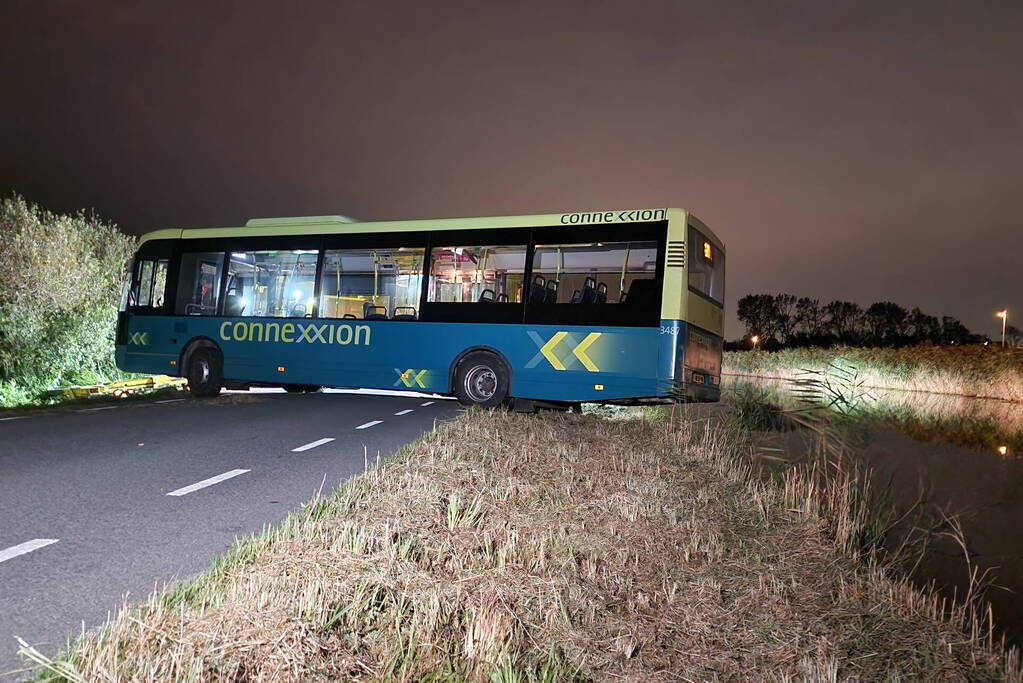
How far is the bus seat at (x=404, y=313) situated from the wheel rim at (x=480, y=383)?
165 cm

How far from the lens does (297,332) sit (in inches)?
579

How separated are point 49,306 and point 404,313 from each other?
12.6 metres

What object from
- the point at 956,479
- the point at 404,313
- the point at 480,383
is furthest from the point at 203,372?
the point at 956,479

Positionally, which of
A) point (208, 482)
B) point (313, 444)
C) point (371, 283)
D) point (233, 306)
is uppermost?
point (371, 283)

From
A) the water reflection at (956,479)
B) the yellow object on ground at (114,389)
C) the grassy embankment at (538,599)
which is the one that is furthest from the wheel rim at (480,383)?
the yellow object on ground at (114,389)

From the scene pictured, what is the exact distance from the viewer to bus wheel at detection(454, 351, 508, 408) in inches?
507

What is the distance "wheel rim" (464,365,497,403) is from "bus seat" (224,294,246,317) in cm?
541

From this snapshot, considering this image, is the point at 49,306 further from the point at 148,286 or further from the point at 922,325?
the point at 922,325

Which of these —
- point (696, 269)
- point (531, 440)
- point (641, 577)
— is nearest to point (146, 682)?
point (641, 577)

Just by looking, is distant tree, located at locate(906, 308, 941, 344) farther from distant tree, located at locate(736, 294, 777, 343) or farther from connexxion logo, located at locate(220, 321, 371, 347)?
connexxion logo, located at locate(220, 321, 371, 347)

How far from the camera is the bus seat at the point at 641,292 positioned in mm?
11797

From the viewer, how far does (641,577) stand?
4.34 m

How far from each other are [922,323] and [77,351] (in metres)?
93.4

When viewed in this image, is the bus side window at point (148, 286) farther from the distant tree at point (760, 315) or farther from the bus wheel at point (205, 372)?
the distant tree at point (760, 315)
